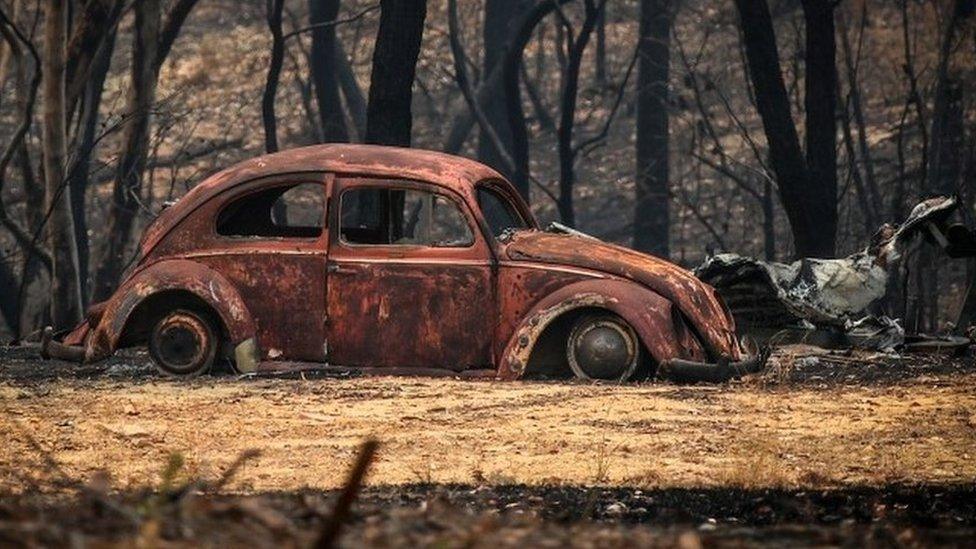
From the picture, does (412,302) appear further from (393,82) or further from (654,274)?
(393,82)

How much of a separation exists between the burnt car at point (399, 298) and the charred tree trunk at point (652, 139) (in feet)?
44.5

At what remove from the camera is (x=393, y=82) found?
17.9 metres

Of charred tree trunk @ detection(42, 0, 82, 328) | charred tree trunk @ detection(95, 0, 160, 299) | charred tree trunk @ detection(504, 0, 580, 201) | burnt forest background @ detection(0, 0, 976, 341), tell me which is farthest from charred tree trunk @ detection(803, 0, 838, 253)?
charred tree trunk @ detection(42, 0, 82, 328)

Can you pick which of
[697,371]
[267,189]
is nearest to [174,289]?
[267,189]

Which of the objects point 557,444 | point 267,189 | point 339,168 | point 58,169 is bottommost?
point 557,444

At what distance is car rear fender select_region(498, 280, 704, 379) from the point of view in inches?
488

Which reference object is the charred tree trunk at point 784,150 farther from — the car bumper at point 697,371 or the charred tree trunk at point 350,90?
the charred tree trunk at point 350,90

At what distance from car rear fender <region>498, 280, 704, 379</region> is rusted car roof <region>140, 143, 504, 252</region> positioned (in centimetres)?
111

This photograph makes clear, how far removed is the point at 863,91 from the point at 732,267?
21922 millimetres

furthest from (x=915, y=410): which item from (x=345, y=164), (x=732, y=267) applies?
(x=345, y=164)

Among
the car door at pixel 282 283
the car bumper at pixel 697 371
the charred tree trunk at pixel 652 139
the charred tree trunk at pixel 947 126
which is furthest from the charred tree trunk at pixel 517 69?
the car bumper at pixel 697 371

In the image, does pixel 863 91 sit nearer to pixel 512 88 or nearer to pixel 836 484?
pixel 512 88

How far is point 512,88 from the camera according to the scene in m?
21.9

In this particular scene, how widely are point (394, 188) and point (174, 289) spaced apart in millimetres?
1552
